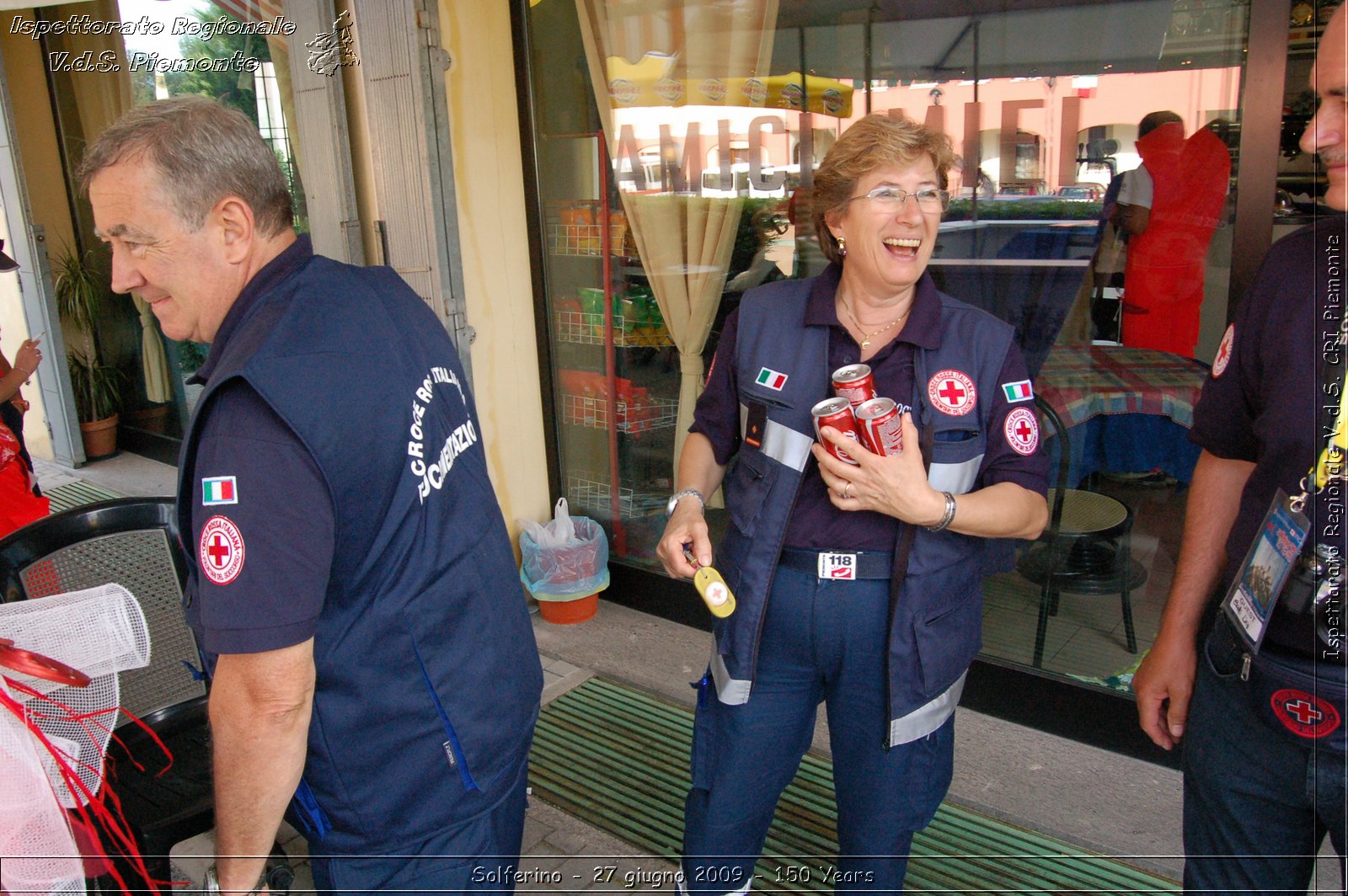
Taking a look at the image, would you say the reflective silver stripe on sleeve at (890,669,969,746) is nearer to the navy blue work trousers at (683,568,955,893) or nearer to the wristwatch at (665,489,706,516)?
the navy blue work trousers at (683,568,955,893)

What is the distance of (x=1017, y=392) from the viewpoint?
72.2 inches

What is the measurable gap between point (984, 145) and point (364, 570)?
8.11 ft

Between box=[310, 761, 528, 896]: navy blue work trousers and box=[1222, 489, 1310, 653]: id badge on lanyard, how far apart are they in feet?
4.20

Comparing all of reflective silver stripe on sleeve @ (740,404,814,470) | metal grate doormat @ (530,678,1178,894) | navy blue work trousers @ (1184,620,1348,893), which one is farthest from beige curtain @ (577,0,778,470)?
navy blue work trousers @ (1184,620,1348,893)

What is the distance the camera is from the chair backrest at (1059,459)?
3.07m

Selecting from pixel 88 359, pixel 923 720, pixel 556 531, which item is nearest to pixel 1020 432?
pixel 923 720

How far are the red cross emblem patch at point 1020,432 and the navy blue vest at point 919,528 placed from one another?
0.05 meters

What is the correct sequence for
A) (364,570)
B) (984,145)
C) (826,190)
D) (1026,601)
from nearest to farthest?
1. (364,570)
2. (826,190)
3. (984,145)
4. (1026,601)

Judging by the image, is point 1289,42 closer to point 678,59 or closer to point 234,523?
point 678,59

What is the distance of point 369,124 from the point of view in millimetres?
3457

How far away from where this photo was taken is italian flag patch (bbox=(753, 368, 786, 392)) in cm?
192

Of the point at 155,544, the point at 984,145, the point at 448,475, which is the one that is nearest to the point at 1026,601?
the point at 984,145

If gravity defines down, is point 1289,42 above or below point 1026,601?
above

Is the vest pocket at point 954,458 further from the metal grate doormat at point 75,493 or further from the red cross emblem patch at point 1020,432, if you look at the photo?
the metal grate doormat at point 75,493
